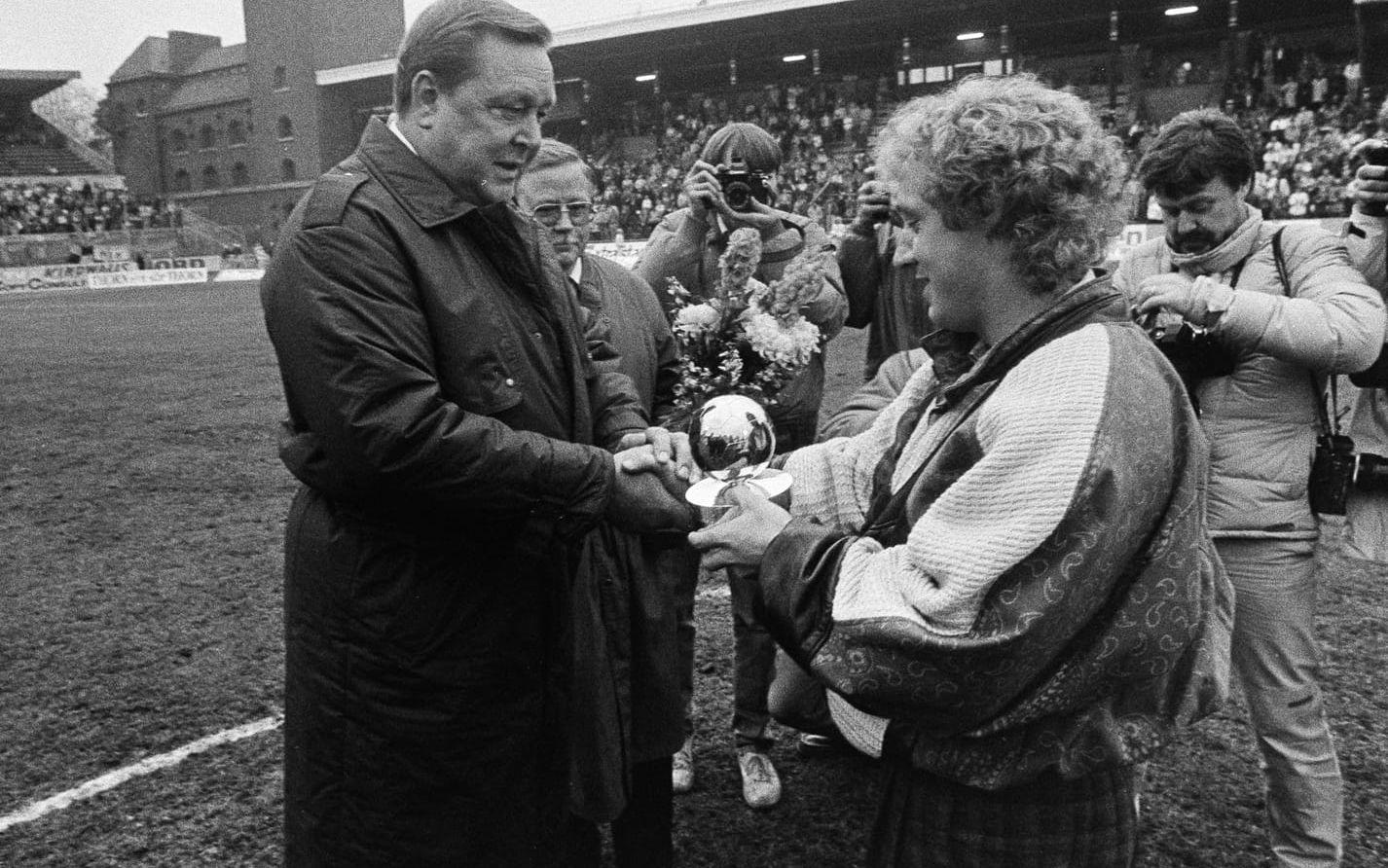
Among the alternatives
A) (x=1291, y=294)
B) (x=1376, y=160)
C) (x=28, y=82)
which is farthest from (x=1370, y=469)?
(x=28, y=82)

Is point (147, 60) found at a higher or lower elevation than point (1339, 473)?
higher

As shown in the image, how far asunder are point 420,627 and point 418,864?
47cm

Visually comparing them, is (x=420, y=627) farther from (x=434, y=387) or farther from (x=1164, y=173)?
(x=1164, y=173)

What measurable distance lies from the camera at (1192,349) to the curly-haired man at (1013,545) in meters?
1.15

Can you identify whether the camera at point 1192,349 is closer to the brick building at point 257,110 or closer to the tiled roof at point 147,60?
the brick building at point 257,110

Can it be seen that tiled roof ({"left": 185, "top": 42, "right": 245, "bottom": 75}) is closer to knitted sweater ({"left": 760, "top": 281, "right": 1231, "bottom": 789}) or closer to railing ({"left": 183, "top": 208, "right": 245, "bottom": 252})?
railing ({"left": 183, "top": 208, "right": 245, "bottom": 252})


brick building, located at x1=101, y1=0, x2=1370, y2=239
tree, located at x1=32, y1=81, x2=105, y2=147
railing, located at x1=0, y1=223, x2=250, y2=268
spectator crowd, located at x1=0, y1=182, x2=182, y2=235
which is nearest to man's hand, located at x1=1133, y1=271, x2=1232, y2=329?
brick building, located at x1=101, y1=0, x2=1370, y2=239

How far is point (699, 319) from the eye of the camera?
2922mm

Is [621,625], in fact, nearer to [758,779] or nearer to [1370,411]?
[758,779]

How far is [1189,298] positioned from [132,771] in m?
3.67

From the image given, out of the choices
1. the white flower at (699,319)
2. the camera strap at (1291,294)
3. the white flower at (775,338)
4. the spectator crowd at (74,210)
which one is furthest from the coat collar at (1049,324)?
the spectator crowd at (74,210)

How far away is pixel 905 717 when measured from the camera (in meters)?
1.62

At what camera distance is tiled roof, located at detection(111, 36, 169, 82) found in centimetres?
6950

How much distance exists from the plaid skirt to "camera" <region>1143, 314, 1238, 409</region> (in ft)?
4.69
